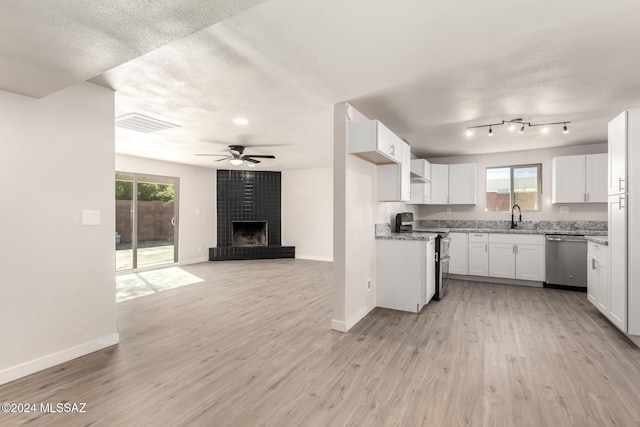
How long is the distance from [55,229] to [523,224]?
691 cm

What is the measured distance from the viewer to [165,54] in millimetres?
2277

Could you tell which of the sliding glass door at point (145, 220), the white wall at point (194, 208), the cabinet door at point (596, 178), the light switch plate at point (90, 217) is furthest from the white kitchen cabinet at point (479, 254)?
the sliding glass door at point (145, 220)

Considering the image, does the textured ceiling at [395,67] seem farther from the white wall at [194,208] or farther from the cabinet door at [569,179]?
the white wall at [194,208]

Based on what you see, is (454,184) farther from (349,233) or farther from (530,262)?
(349,233)

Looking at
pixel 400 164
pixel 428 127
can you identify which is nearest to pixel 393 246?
pixel 400 164

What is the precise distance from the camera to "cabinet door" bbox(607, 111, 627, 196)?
2.91 metres

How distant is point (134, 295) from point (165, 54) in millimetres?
3748

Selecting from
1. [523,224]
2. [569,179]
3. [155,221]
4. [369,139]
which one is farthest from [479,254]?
[155,221]

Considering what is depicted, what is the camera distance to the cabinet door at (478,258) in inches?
216

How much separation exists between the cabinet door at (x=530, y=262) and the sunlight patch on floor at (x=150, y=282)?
18.3 ft

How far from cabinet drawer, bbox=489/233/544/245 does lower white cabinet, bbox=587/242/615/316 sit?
50.8 inches

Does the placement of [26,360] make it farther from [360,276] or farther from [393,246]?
[393,246]

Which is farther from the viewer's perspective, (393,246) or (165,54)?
(393,246)

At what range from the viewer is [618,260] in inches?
119
